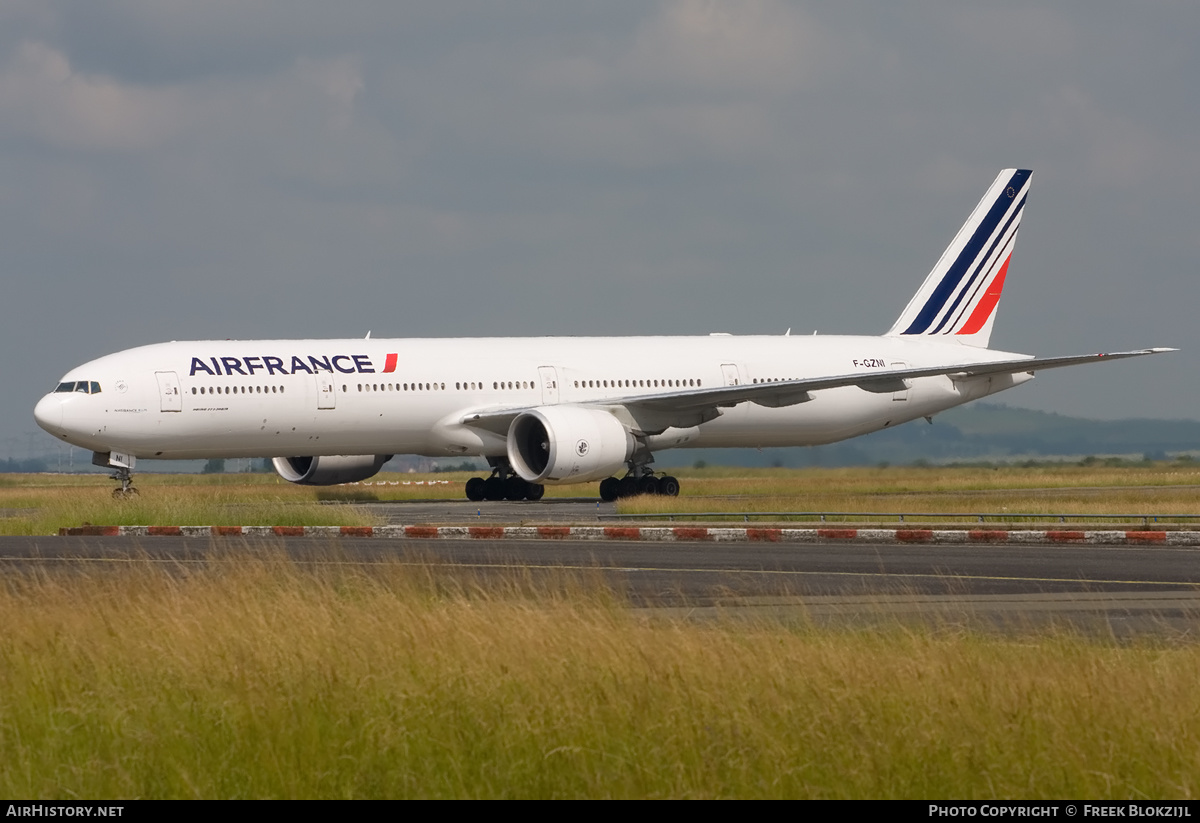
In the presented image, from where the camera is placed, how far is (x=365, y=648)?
35.0ft

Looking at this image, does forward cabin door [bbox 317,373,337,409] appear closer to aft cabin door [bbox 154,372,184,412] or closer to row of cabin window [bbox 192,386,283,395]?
row of cabin window [bbox 192,386,283,395]

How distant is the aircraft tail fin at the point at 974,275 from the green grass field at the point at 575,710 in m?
35.7

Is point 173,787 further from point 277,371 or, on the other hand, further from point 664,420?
A: point 664,420

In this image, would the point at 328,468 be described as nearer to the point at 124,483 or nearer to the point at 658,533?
the point at 124,483

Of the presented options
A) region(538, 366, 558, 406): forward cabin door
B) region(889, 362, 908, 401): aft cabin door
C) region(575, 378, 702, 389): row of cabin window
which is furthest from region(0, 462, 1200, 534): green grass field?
region(538, 366, 558, 406): forward cabin door

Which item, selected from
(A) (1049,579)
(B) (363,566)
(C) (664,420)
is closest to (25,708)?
(B) (363,566)

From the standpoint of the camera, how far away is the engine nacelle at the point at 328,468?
40469mm

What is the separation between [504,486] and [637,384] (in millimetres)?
4037

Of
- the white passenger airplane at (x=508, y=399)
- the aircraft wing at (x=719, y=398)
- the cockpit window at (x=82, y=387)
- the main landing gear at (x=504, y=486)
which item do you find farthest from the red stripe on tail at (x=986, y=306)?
the cockpit window at (x=82, y=387)

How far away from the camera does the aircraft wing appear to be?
36.8m

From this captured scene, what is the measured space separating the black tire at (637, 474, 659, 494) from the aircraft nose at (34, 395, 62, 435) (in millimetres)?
12936

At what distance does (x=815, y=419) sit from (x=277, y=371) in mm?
14477

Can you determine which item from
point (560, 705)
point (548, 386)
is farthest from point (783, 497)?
point (560, 705)

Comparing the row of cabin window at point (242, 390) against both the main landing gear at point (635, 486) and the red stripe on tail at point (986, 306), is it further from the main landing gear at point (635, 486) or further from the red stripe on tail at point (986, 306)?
the red stripe on tail at point (986, 306)
